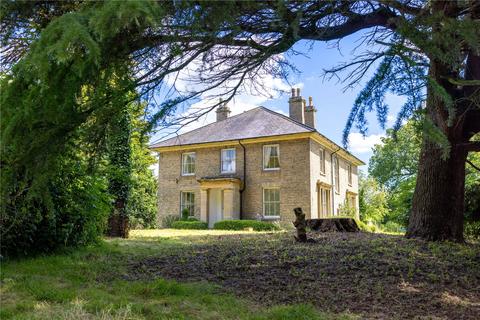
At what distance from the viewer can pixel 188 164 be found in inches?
944

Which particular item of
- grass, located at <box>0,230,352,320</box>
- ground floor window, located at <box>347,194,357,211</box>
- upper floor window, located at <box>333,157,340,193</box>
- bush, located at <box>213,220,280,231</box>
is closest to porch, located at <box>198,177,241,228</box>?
bush, located at <box>213,220,280,231</box>

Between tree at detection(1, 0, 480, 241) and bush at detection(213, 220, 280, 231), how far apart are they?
506 inches

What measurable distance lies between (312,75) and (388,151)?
120 feet

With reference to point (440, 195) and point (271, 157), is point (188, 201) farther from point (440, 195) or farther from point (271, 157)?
point (440, 195)

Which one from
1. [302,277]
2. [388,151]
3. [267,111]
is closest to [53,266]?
[302,277]

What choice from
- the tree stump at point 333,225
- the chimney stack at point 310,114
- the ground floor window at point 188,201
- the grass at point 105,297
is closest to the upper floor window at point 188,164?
the ground floor window at point 188,201

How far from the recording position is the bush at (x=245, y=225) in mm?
18609

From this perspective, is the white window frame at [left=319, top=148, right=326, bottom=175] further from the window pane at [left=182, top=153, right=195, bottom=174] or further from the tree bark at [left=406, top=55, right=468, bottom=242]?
the tree bark at [left=406, top=55, right=468, bottom=242]

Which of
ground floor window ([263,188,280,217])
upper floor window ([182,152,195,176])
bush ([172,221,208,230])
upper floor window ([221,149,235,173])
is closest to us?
bush ([172,221,208,230])

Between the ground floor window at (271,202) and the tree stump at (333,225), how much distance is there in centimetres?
875

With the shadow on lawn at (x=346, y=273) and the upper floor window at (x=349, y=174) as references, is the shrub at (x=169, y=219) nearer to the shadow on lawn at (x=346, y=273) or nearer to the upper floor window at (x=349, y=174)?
the upper floor window at (x=349, y=174)

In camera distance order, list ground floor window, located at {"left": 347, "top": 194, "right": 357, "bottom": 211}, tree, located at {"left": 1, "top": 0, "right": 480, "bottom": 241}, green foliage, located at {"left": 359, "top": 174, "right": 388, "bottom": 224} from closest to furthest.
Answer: tree, located at {"left": 1, "top": 0, "right": 480, "bottom": 241} → ground floor window, located at {"left": 347, "top": 194, "right": 357, "bottom": 211} → green foliage, located at {"left": 359, "top": 174, "right": 388, "bottom": 224}

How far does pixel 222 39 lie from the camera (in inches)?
182

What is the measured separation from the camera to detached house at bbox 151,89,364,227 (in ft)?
67.9
